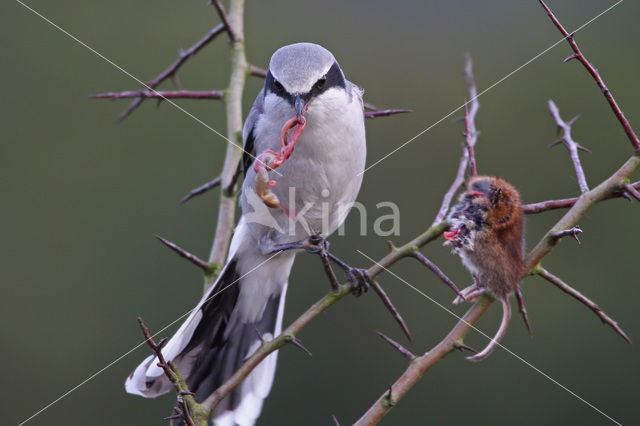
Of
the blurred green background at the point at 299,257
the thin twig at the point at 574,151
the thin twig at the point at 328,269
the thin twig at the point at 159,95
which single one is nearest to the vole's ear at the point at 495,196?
the thin twig at the point at 574,151

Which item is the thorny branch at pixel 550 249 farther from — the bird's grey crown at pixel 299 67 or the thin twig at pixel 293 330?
the bird's grey crown at pixel 299 67

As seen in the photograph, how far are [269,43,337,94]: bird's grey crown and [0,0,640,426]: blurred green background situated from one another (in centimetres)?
280

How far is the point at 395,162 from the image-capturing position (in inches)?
271

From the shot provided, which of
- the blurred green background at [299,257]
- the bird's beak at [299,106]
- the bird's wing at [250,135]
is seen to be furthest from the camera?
the blurred green background at [299,257]

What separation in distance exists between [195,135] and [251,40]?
1937 millimetres

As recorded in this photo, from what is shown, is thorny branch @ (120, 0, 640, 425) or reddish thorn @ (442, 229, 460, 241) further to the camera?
reddish thorn @ (442, 229, 460, 241)

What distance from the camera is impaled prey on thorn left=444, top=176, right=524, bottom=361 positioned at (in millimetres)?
2279

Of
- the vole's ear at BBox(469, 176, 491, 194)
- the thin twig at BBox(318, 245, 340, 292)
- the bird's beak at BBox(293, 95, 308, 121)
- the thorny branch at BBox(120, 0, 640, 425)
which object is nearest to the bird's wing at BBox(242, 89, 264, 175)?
the bird's beak at BBox(293, 95, 308, 121)

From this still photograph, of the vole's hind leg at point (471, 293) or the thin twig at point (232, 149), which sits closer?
the vole's hind leg at point (471, 293)

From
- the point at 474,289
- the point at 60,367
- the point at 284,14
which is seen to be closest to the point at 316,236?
the point at 474,289

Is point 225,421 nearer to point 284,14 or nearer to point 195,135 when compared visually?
point 195,135

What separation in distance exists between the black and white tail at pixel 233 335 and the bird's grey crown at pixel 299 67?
2.70 feet

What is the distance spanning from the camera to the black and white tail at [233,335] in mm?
2959

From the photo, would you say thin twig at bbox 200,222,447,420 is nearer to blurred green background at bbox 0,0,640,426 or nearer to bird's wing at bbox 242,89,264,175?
bird's wing at bbox 242,89,264,175
